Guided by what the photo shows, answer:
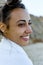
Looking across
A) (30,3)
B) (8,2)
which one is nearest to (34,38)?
(30,3)

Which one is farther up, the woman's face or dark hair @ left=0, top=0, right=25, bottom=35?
dark hair @ left=0, top=0, right=25, bottom=35

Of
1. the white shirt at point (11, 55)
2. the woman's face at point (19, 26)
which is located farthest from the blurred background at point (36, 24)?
the white shirt at point (11, 55)

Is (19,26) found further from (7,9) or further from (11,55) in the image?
(11,55)

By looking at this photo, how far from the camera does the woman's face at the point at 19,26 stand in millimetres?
990

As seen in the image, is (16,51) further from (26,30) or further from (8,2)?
(8,2)

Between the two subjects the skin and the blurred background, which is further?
the blurred background

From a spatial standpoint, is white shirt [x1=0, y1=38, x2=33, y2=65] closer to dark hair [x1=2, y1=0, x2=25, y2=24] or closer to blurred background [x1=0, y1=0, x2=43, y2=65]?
dark hair [x1=2, y1=0, x2=25, y2=24]

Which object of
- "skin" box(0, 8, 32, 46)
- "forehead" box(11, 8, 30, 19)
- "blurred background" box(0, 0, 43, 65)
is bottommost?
"blurred background" box(0, 0, 43, 65)

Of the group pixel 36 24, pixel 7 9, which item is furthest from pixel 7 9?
pixel 36 24

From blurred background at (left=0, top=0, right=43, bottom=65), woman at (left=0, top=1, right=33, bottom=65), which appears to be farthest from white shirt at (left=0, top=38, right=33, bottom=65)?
blurred background at (left=0, top=0, right=43, bottom=65)

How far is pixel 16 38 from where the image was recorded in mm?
1013

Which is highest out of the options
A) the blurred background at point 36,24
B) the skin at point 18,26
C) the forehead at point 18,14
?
the forehead at point 18,14

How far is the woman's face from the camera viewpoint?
0.99 m

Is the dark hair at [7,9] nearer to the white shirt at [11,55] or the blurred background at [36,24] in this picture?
the white shirt at [11,55]
